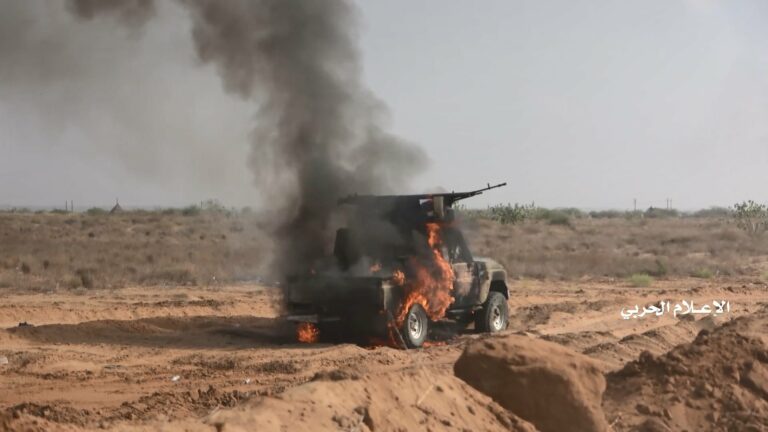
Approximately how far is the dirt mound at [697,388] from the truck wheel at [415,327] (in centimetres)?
436

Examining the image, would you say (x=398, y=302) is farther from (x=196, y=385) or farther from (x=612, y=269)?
(x=612, y=269)

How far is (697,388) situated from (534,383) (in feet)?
7.00

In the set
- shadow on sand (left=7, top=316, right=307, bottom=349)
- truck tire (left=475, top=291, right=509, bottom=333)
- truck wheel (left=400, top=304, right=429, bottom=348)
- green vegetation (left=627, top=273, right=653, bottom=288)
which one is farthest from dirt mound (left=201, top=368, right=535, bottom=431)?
green vegetation (left=627, top=273, right=653, bottom=288)

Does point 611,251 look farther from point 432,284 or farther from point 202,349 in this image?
point 202,349

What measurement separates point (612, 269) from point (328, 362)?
21.5m

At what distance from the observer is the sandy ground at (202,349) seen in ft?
29.9

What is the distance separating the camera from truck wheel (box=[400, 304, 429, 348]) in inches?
570

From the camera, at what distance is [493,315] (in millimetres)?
16812

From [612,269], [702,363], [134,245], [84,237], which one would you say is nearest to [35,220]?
[84,237]

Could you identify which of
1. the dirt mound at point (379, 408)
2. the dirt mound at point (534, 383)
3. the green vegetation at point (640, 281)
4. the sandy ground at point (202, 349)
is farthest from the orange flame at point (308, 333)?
the green vegetation at point (640, 281)

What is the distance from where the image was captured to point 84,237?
147 ft

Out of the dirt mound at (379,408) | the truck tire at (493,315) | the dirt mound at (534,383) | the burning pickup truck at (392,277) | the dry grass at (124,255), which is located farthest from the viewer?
the dry grass at (124,255)

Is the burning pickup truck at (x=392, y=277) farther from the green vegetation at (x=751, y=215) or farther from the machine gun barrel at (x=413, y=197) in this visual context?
the green vegetation at (x=751, y=215)

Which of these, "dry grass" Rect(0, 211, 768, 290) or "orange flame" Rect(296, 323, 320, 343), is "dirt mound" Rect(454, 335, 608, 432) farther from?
"dry grass" Rect(0, 211, 768, 290)
